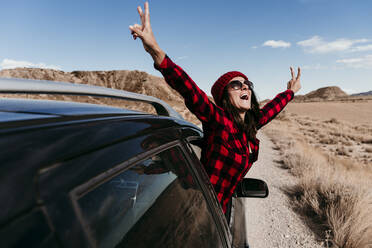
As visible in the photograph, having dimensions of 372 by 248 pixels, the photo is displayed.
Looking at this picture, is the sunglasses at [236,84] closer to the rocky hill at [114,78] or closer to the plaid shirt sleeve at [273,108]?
the plaid shirt sleeve at [273,108]

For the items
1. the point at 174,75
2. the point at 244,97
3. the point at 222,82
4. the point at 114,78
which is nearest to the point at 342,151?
the point at 244,97

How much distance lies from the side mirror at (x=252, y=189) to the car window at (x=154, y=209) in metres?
0.99

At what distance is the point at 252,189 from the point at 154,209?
1.41 metres

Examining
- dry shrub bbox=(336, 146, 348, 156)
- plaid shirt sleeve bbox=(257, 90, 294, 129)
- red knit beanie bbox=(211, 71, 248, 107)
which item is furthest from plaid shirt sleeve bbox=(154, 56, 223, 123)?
dry shrub bbox=(336, 146, 348, 156)

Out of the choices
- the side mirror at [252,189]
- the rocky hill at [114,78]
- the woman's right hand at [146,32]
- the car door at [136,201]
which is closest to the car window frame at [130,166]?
the car door at [136,201]

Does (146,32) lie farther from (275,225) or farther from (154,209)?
(275,225)

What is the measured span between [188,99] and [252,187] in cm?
116

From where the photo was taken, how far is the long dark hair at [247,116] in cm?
232

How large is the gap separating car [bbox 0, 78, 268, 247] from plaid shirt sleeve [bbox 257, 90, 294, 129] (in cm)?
150

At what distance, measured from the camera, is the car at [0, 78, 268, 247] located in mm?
498

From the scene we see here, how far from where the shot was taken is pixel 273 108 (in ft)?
9.96

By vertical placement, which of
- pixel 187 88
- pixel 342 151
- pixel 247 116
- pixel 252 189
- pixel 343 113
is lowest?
pixel 343 113

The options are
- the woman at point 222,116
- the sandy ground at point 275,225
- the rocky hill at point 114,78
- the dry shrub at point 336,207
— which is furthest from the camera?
the rocky hill at point 114,78

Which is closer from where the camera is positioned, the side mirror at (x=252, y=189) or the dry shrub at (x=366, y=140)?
the side mirror at (x=252, y=189)
